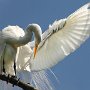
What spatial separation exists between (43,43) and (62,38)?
1.41 ft

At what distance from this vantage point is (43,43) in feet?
27.1

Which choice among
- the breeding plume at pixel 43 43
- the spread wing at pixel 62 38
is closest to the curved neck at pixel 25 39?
the breeding plume at pixel 43 43

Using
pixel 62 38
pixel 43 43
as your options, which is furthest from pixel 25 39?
pixel 62 38

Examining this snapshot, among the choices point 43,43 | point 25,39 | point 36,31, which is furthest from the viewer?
point 43,43

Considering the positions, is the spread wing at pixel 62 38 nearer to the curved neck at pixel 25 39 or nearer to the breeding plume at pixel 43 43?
the breeding plume at pixel 43 43

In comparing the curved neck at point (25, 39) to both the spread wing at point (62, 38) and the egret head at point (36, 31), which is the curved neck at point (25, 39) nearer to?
the egret head at point (36, 31)

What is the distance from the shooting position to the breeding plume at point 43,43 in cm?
783

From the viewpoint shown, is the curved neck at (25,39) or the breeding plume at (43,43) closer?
the curved neck at (25,39)

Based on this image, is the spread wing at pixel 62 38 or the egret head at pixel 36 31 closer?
the egret head at pixel 36 31

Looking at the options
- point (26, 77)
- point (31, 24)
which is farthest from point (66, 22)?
point (26, 77)

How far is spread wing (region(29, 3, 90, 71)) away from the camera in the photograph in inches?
306

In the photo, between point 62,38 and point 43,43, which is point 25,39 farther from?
point 62,38

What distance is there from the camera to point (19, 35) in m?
8.48

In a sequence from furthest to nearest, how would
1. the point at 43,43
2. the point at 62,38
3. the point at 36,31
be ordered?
the point at 62,38, the point at 43,43, the point at 36,31
